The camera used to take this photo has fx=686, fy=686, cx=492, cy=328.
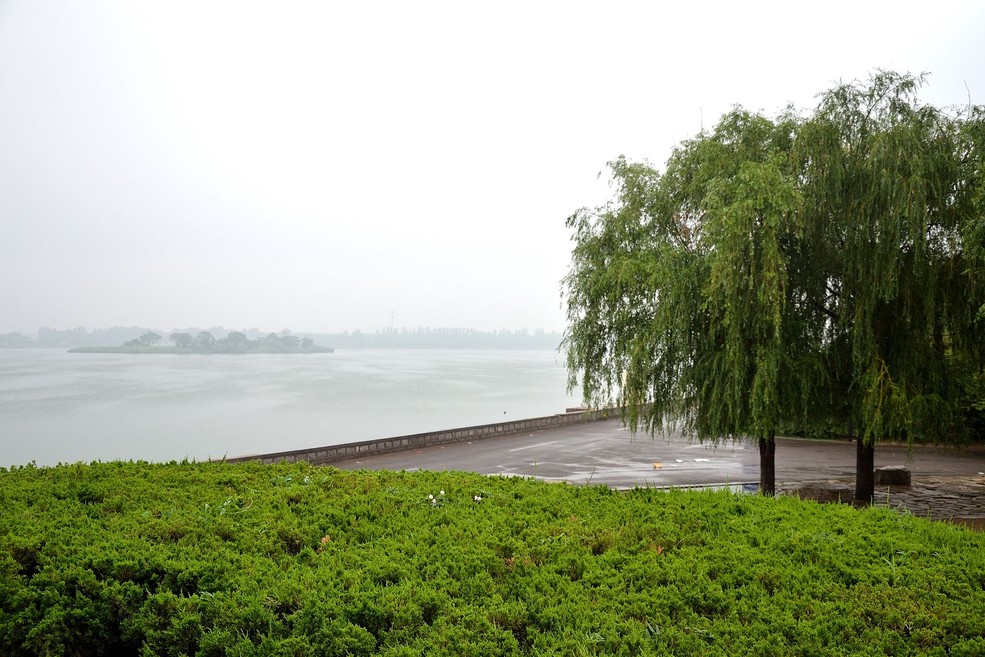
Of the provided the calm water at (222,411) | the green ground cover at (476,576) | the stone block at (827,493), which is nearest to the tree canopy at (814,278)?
the stone block at (827,493)

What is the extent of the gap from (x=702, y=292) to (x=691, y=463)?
449 inches

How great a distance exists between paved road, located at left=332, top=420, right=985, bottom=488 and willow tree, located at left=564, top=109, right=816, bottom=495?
13.5 feet

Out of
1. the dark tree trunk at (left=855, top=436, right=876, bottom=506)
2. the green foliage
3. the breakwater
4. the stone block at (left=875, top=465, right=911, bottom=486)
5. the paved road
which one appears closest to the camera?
the green foliage

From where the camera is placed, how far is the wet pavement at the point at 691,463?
1794cm

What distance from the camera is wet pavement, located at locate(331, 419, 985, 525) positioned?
17938 millimetres

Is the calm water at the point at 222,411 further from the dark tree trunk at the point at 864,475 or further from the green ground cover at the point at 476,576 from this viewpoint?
the green ground cover at the point at 476,576

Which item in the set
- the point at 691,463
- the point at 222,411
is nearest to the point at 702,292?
the point at 691,463

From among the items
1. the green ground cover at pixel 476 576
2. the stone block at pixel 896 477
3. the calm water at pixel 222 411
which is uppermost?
the green ground cover at pixel 476 576

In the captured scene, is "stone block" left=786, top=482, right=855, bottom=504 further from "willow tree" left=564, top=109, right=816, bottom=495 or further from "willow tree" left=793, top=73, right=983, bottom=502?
"willow tree" left=793, top=73, right=983, bottom=502

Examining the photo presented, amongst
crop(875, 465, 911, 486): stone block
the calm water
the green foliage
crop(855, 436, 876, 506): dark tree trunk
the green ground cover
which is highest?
the green foliage

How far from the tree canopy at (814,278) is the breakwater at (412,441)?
4.25 metres

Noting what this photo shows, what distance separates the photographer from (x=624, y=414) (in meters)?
16.2

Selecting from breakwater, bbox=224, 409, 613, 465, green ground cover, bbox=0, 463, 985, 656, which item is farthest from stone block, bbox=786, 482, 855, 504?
green ground cover, bbox=0, 463, 985, 656

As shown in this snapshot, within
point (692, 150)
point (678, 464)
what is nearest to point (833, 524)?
point (692, 150)
